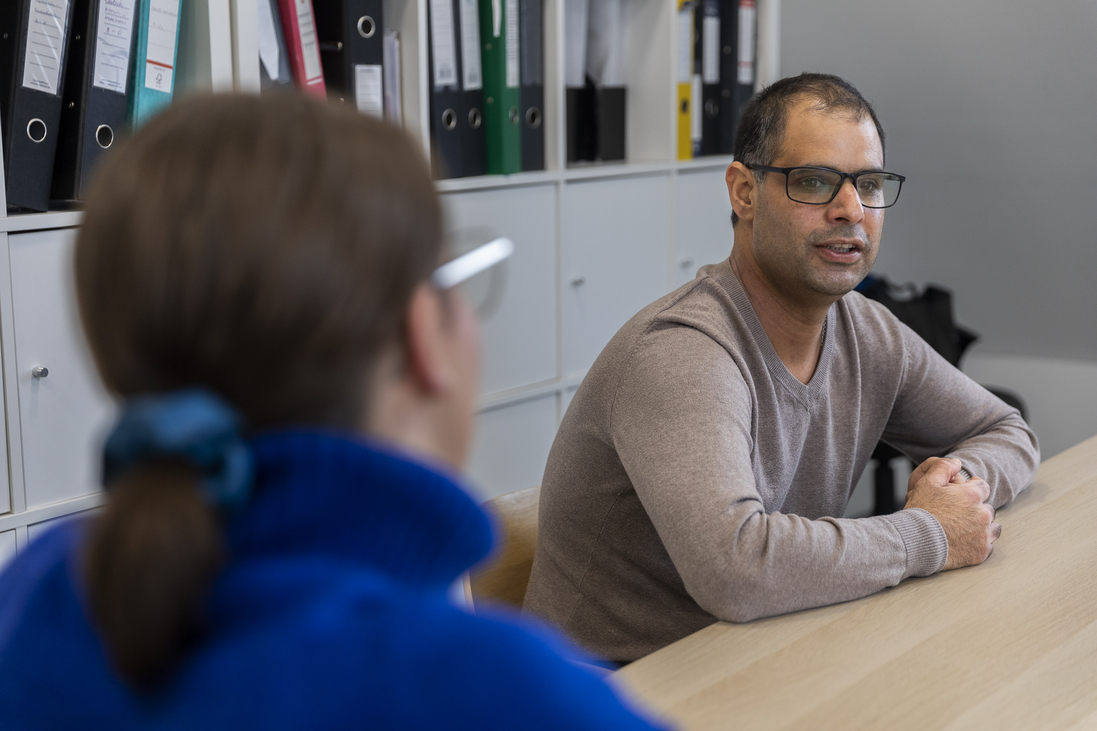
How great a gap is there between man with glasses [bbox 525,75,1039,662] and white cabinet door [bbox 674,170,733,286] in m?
1.18

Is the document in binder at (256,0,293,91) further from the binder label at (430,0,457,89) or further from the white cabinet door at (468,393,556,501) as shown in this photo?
the white cabinet door at (468,393,556,501)

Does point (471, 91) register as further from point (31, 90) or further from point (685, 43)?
point (31, 90)

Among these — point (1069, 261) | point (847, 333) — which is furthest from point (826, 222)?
point (1069, 261)

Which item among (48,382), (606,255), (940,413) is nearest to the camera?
(940,413)

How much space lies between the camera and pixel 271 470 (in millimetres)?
471

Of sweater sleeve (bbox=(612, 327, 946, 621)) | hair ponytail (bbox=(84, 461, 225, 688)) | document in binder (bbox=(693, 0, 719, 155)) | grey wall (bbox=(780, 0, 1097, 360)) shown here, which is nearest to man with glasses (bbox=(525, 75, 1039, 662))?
sweater sleeve (bbox=(612, 327, 946, 621))

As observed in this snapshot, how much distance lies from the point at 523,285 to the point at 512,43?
1.84ft

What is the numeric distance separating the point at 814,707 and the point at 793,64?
8.77 ft

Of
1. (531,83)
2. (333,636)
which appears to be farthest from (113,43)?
(333,636)

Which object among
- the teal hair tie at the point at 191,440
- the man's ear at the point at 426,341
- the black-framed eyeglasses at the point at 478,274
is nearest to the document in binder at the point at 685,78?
the black-framed eyeglasses at the point at 478,274

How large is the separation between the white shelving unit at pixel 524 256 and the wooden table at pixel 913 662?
894 mm

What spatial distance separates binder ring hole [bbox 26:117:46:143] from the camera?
5.49ft

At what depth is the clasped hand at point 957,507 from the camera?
1193 mm

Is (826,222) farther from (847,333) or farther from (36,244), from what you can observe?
(36,244)
